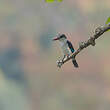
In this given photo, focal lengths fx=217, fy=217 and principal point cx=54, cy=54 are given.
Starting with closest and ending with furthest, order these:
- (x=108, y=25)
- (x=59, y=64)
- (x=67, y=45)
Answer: (x=108, y=25)
(x=59, y=64)
(x=67, y=45)

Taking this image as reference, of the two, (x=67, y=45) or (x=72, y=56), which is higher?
(x=67, y=45)

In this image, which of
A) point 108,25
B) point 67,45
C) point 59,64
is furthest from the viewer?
point 67,45

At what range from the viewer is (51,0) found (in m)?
0.69

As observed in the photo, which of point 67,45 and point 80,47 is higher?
point 67,45

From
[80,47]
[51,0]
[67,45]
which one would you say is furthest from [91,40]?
[67,45]

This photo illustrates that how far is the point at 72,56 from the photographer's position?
737 millimetres

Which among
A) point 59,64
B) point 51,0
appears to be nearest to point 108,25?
point 51,0

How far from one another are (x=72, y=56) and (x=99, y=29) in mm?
128

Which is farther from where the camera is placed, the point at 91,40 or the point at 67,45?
the point at 67,45

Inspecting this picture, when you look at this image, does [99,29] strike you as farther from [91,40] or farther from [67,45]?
[67,45]

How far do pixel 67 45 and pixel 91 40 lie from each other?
230cm

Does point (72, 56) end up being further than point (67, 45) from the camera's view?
No

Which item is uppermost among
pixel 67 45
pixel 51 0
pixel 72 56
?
pixel 67 45

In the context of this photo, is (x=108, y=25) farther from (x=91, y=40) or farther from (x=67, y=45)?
(x=67, y=45)
